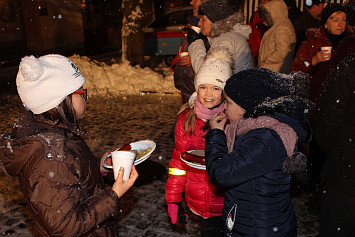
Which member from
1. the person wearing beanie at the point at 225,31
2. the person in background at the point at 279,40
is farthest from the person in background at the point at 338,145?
the person in background at the point at 279,40

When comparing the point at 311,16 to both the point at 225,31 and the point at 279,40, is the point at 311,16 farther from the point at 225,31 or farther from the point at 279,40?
the point at 225,31

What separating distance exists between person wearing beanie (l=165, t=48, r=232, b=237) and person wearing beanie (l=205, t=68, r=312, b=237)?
0.62 m

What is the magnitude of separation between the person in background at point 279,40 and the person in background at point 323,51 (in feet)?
2.06

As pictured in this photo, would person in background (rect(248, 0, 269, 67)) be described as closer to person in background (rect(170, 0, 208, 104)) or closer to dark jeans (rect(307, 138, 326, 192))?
person in background (rect(170, 0, 208, 104))

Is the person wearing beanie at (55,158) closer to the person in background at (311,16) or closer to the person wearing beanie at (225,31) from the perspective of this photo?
the person wearing beanie at (225,31)

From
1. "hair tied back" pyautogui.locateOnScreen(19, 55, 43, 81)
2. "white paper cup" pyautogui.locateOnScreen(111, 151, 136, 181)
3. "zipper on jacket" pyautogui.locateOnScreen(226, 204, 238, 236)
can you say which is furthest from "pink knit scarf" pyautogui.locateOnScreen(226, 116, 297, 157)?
"hair tied back" pyautogui.locateOnScreen(19, 55, 43, 81)

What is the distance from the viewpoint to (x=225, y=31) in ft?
12.9

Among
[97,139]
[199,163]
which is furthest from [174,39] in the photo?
[199,163]

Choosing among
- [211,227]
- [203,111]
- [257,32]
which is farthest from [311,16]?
[211,227]

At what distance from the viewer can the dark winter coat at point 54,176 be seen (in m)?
1.69

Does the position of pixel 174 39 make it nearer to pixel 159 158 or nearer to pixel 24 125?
pixel 159 158

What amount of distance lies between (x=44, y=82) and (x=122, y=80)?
9370 mm

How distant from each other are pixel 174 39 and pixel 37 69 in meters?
13.2

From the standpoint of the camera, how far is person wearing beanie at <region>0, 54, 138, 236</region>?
1.70 meters
